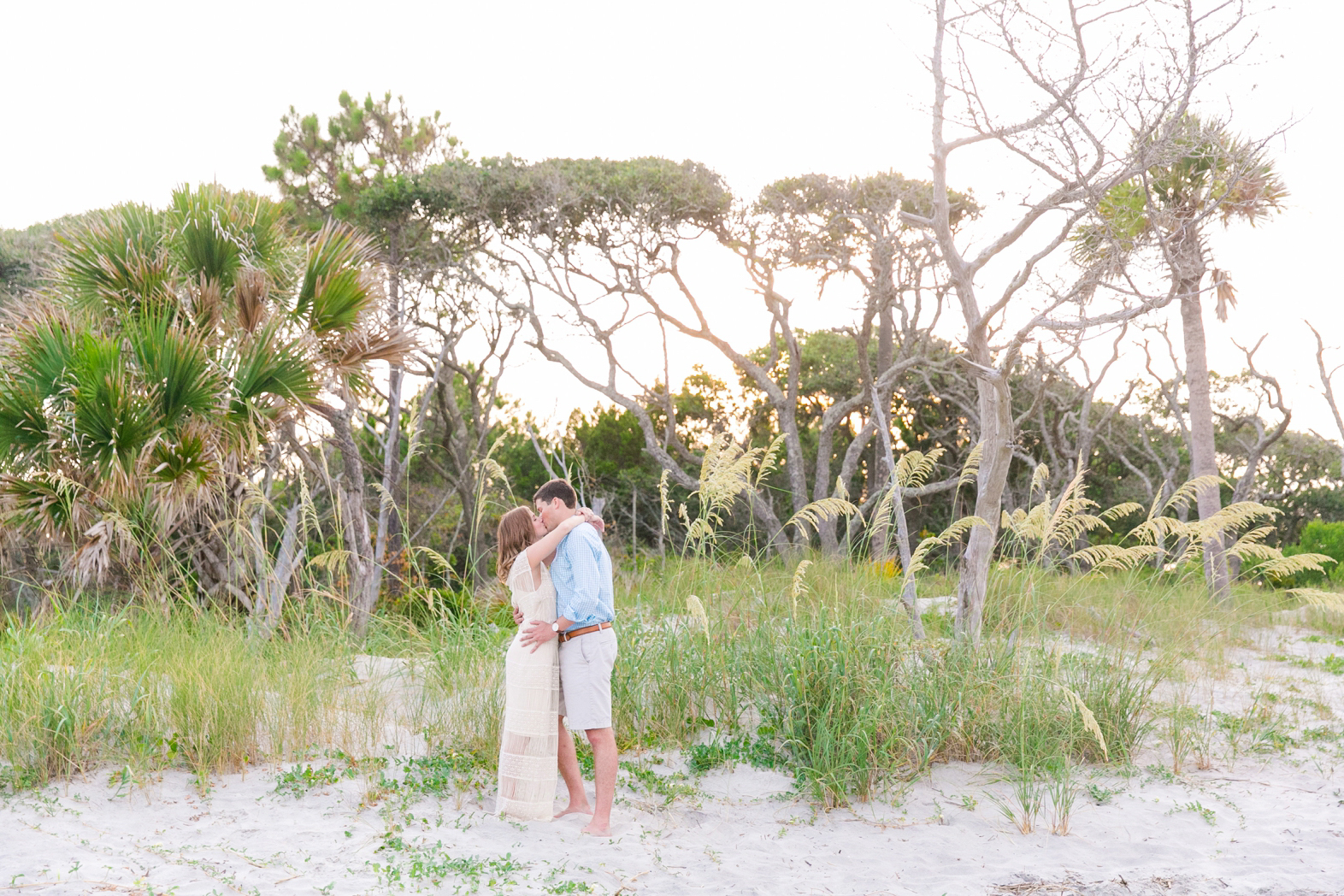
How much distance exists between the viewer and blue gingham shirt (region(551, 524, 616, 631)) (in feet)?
15.9

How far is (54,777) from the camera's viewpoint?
521cm

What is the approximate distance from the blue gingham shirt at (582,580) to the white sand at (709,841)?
3.67 ft

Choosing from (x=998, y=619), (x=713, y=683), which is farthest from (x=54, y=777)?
(x=998, y=619)

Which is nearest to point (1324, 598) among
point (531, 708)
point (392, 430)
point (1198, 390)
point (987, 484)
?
point (987, 484)

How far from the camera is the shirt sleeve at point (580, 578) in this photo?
4.85 m

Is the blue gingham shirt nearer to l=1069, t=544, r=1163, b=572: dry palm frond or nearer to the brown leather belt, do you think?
the brown leather belt

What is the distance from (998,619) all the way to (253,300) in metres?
7.27

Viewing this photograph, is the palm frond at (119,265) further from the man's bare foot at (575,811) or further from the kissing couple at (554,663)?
the man's bare foot at (575,811)

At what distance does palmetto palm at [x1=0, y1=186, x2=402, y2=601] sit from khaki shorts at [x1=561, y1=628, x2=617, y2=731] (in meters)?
3.48

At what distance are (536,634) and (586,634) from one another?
25 centimetres

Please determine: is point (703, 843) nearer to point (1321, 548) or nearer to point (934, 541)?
point (934, 541)

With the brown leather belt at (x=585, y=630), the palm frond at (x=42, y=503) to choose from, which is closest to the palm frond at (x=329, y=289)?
the palm frond at (x=42, y=503)

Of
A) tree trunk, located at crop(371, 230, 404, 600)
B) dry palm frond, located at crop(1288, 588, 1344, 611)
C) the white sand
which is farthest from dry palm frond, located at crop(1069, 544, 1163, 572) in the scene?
tree trunk, located at crop(371, 230, 404, 600)

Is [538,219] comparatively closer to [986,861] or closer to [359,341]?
[359,341]
